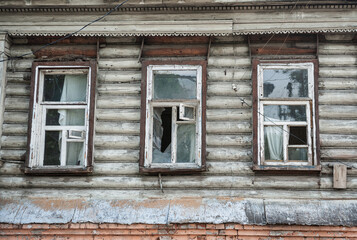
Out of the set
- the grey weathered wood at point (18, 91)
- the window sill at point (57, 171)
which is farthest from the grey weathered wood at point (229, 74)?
the grey weathered wood at point (18, 91)

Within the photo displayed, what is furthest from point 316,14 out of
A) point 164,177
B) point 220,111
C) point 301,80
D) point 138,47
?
point 164,177

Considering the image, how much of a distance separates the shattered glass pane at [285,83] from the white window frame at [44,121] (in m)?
2.90

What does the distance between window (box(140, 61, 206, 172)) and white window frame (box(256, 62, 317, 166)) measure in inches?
35.6

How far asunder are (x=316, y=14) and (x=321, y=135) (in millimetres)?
1954

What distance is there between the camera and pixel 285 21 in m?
7.06

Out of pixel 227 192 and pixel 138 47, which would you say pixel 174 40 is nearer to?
pixel 138 47

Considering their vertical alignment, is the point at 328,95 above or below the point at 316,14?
below

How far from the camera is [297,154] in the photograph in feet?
22.5

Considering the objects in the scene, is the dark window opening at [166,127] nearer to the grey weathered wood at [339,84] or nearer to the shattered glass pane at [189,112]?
the shattered glass pane at [189,112]

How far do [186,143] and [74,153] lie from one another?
184 cm

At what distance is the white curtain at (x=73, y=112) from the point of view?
282 inches

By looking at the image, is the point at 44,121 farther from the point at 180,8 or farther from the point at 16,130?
the point at 180,8

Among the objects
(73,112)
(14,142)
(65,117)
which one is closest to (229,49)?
(73,112)

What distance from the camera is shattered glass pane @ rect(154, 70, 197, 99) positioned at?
7172 mm
